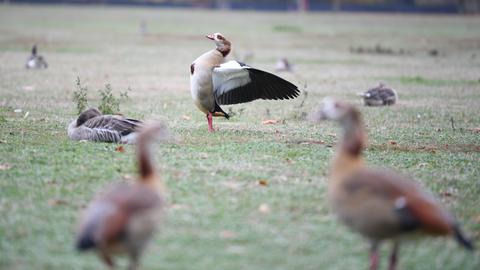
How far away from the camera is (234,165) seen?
8.36 metres

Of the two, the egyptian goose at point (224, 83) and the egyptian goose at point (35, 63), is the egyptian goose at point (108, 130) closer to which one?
the egyptian goose at point (224, 83)

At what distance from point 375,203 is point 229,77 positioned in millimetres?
6404

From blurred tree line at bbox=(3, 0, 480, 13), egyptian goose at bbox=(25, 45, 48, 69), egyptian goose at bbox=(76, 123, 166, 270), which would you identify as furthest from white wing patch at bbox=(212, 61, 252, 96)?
blurred tree line at bbox=(3, 0, 480, 13)

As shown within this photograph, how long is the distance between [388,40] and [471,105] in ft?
74.5

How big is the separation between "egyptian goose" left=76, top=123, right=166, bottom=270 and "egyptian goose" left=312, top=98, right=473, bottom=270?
3.76 feet

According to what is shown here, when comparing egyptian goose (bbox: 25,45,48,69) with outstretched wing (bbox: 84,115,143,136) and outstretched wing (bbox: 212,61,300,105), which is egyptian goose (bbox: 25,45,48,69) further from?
outstretched wing (bbox: 84,115,143,136)

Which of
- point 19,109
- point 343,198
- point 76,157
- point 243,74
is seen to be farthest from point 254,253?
point 19,109

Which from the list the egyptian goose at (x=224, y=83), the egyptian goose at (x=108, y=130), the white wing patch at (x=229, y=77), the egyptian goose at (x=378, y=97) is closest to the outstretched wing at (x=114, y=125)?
the egyptian goose at (x=108, y=130)

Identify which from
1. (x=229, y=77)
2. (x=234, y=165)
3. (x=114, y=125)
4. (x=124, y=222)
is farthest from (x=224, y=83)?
(x=124, y=222)

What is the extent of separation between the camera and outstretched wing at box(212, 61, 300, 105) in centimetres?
1102

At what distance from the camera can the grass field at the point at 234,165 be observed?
5.66 meters

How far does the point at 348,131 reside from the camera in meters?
5.21

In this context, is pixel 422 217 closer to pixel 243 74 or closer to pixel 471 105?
pixel 243 74

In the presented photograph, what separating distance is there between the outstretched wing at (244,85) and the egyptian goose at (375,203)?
5.74 meters
